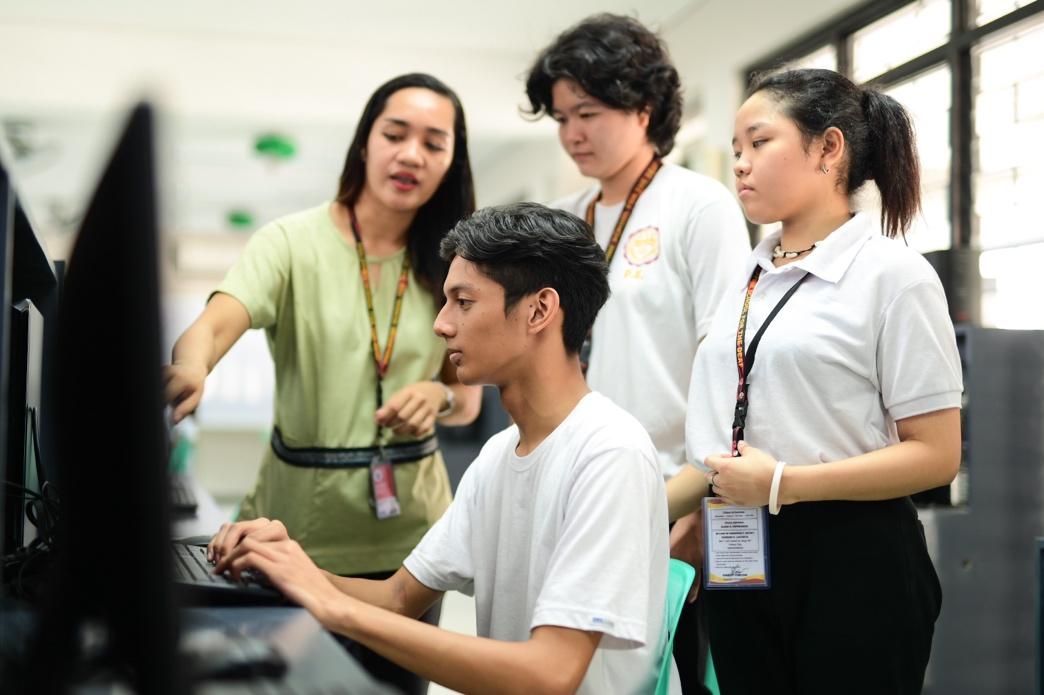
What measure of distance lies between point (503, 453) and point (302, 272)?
62cm

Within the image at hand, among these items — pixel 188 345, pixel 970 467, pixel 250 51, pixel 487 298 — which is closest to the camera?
pixel 487 298

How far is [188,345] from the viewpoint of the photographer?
5.05ft

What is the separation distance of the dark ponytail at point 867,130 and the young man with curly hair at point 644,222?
0.29 m

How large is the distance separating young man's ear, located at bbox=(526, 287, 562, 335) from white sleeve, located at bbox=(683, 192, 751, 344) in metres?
0.47

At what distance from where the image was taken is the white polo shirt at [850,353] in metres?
1.28

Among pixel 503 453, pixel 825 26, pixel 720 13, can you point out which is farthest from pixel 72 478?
pixel 720 13

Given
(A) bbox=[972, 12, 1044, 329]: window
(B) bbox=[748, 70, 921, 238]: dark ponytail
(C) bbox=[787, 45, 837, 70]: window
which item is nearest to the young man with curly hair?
(B) bbox=[748, 70, 921, 238]: dark ponytail

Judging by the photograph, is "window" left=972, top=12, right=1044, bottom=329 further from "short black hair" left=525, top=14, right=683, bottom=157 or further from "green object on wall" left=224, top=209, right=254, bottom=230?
"green object on wall" left=224, top=209, right=254, bottom=230

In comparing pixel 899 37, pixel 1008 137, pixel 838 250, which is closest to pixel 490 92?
pixel 899 37

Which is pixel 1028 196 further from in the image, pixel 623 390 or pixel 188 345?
pixel 188 345

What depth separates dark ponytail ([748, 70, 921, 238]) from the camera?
143 cm

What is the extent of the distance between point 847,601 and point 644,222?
79cm

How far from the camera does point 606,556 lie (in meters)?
1.06

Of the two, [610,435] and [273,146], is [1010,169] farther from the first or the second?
[273,146]
